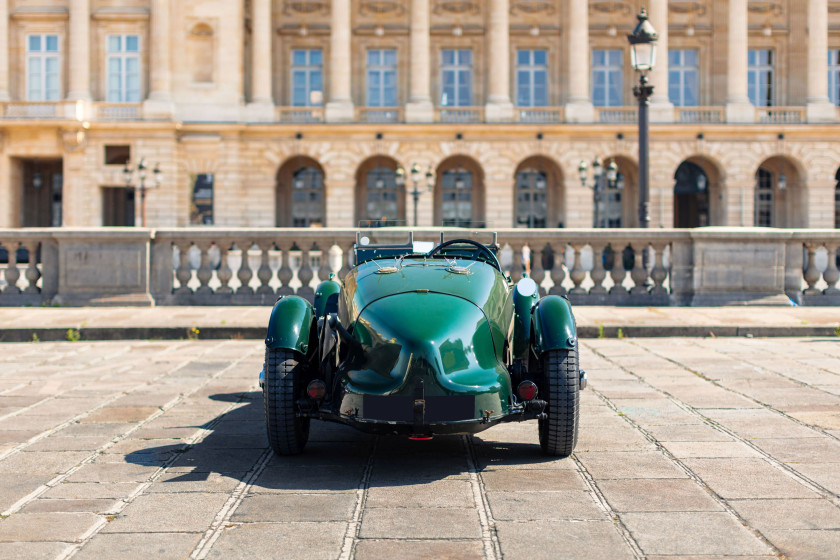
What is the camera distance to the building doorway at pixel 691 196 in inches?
1997

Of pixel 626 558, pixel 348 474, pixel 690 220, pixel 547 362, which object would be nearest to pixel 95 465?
pixel 348 474

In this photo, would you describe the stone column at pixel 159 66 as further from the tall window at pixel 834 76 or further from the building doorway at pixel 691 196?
the tall window at pixel 834 76

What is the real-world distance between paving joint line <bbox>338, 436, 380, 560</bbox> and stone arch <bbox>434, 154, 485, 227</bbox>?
146 feet

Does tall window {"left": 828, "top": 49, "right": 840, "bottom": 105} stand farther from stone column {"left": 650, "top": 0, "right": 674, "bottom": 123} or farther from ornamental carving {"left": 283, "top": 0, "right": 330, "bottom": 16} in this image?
ornamental carving {"left": 283, "top": 0, "right": 330, "bottom": 16}

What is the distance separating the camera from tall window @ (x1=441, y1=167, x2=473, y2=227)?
5075 cm

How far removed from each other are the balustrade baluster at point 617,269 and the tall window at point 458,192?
3461 cm

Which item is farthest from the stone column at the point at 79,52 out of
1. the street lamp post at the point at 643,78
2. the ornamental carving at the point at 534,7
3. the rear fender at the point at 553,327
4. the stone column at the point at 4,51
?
the rear fender at the point at 553,327

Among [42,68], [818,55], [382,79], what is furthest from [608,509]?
[818,55]

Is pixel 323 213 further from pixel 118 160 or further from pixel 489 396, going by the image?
pixel 489 396

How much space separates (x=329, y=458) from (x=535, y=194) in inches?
1796

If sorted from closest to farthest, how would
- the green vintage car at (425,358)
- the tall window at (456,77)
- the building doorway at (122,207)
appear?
the green vintage car at (425,358)
the building doorway at (122,207)
the tall window at (456,77)

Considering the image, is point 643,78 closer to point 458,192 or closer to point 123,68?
point 458,192

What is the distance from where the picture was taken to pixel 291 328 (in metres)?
6.22

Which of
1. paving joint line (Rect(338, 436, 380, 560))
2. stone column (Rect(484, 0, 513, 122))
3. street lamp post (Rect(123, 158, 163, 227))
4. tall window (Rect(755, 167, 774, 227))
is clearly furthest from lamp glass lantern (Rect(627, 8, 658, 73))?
tall window (Rect(755, 167, 774, 227))
